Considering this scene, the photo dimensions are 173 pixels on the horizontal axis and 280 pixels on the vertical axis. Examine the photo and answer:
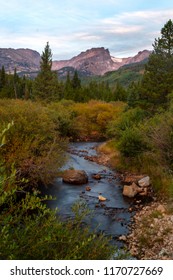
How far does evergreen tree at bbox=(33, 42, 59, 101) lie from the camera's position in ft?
193

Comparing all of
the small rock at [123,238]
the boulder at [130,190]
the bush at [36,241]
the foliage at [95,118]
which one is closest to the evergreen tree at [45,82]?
the foliage at [95,118]

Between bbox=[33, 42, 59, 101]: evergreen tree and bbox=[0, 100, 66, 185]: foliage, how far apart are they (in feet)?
119

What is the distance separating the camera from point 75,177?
23094mm

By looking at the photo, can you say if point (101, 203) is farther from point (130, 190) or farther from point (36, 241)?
point (36, 241)

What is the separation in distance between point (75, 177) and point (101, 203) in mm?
4430

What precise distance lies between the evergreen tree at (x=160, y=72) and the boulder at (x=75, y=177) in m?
17.3

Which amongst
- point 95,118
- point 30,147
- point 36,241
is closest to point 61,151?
point 30,147

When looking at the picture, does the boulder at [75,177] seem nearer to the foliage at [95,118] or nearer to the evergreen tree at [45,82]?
the foliage at [95,118]

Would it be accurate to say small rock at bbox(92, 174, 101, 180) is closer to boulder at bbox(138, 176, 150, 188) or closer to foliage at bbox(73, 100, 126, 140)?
boulder at bbox(138, 176, 150, 188)

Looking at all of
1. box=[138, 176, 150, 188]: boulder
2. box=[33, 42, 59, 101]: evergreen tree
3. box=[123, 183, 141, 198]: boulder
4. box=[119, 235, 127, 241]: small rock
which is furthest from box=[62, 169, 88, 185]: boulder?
box=[33, 42, 59, 101]: evergreen tree

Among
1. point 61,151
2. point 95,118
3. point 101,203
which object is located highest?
point 61,151
